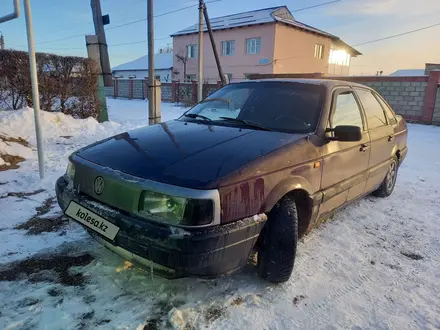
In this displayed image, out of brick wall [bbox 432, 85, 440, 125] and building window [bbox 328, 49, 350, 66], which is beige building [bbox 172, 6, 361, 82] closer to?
building window [bbox 328, 49, 350, 66]

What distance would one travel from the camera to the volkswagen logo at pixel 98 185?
2.21m

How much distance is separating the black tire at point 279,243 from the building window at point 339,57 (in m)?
35.5

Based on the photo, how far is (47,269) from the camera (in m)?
2.54

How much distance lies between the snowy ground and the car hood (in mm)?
861

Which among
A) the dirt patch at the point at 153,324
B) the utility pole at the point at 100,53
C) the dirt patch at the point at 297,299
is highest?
the utility pole at the point at 100,53

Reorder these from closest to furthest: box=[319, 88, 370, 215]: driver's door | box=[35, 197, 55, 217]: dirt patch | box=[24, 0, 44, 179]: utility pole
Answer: box=[319, 88, 370, 215]: driver's door, box=[35, 197, 55, 217]: dirt patch, box=[24, 0, 44, 179]: utility pole

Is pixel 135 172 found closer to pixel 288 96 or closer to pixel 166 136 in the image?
pixel 166 136

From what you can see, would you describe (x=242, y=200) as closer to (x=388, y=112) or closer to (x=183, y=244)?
(x=183, y=244)

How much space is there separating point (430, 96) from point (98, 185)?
13.9m

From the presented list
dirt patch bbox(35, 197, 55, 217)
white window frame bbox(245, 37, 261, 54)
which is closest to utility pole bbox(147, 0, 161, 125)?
dirt patch bbox(35, 197, 55, 217)

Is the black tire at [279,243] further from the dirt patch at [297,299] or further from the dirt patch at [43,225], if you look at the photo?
the dirt patch at [43,225]

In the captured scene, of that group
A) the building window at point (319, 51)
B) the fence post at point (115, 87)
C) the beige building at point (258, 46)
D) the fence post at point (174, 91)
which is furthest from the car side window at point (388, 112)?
the building window at point (319, 51)

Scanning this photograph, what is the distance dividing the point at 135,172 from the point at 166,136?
2.26 ft

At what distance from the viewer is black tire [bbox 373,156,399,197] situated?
14.8 feet
